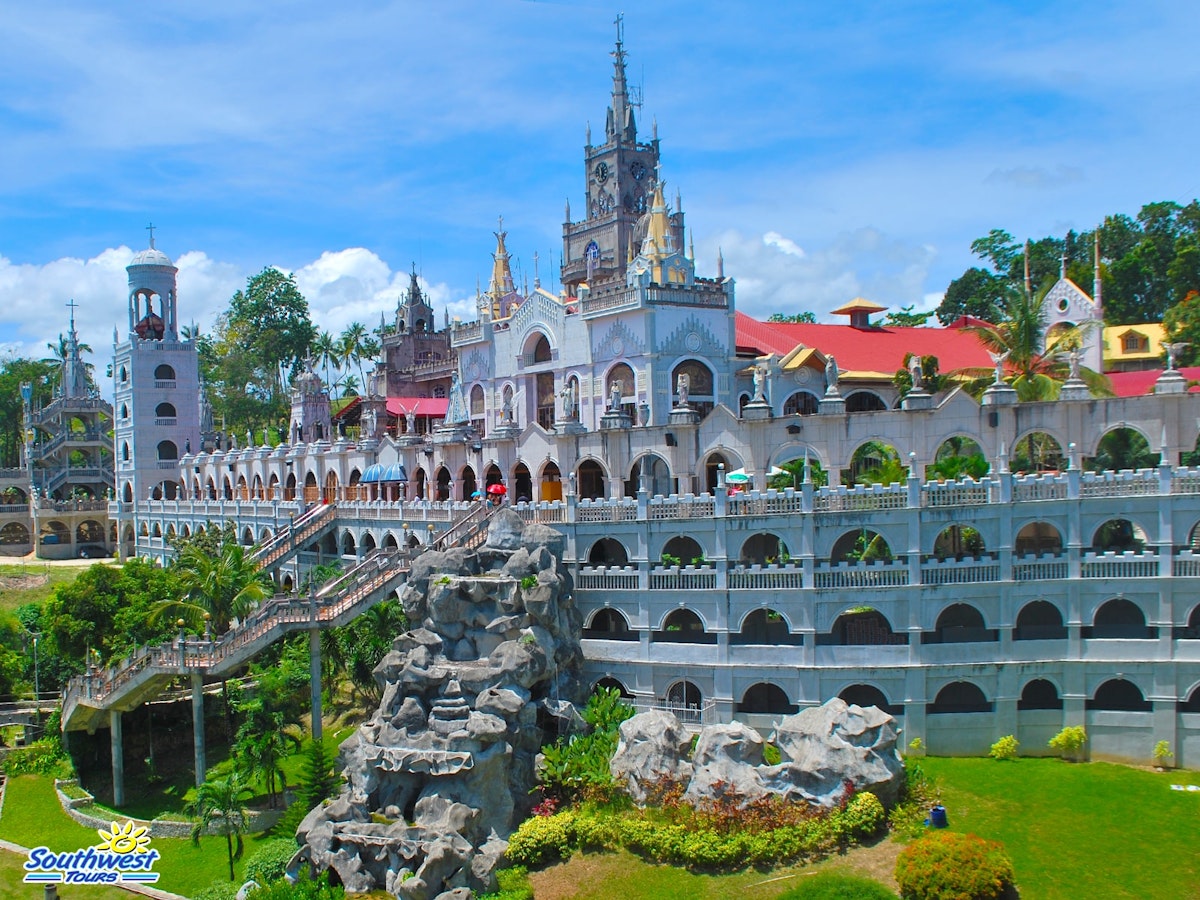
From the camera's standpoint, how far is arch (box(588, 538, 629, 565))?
4084 centimetres

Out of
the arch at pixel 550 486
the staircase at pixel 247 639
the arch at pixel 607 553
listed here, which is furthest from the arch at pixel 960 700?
the arch at pixel 550 486

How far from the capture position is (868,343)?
177ft

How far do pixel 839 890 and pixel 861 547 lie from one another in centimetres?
1928

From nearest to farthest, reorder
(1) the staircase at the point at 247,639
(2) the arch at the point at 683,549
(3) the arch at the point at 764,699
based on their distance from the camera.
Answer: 1. (1) the staircase at the point at 247,639
2. (3) the arch at the point at 764,699
3. (2) the arch at the point at 683,549

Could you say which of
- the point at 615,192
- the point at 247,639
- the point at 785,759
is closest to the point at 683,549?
the point at 785,759

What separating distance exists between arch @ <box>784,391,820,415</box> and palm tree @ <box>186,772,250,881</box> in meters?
26.0

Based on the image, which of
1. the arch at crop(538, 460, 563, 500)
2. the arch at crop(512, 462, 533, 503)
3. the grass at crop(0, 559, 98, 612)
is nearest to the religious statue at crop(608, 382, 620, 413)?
the arch at crop(538, 460, 563, 500)

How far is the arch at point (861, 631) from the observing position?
36.2m

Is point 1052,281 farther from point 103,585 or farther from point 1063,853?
point 103,585

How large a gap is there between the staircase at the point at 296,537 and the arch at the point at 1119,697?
32437 millimetres

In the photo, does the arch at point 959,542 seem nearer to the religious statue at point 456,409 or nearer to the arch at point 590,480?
the arch at point 590,480

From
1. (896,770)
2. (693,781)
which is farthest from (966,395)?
(693,781)

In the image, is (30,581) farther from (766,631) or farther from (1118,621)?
(1118,621)

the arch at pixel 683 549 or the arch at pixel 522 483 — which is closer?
the arch at pixel 683 549
